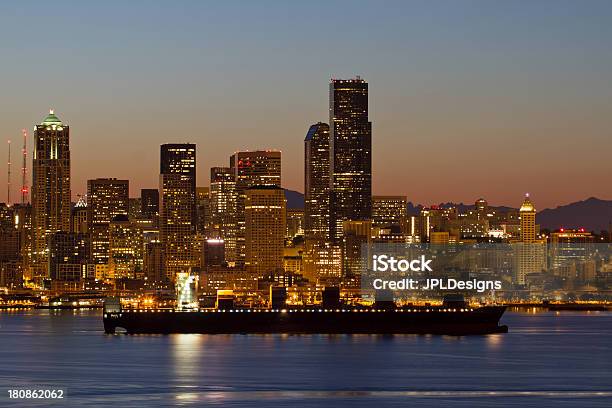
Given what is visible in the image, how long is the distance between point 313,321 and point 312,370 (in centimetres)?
3725

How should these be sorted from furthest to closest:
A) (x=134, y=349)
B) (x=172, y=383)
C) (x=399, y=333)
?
(x=399, y=333) → (x=134, y=349) → (x=172, y=383)

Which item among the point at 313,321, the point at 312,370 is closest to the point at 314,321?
the point at 313,321

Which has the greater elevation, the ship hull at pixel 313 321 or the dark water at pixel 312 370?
the ship hull at pixel 313 321

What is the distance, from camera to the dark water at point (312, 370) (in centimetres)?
6056

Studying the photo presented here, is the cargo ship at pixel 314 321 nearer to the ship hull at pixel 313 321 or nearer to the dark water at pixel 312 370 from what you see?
the ship hull at pixel 313 321

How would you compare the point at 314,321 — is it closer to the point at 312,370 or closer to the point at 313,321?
the point at 313,321

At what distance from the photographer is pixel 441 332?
10981cm

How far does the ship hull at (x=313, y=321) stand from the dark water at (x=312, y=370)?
2.73 meters

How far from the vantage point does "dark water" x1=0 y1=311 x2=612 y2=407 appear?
60.6m

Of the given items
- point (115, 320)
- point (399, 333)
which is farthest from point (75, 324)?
point (399, 333)

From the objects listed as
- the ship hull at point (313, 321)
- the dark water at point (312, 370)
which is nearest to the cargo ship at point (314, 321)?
the ship hull at point (313, 321)

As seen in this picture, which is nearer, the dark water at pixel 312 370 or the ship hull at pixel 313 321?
the dark water at pixel 312 370

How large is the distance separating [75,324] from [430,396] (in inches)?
3392

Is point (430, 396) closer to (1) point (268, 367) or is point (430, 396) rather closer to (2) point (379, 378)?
(2) point (379, 378)
